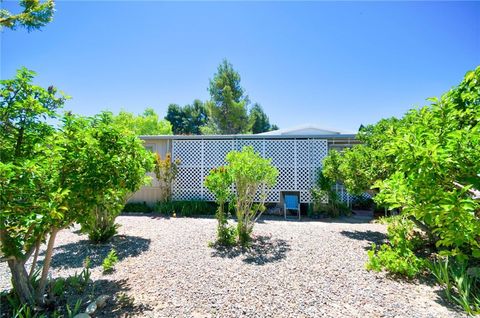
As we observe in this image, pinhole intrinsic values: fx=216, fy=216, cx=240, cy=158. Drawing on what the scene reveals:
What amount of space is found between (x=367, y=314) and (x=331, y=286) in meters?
0.69

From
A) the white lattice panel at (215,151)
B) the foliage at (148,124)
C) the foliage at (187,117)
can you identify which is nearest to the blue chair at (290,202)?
the white lattice panel at (215,151)

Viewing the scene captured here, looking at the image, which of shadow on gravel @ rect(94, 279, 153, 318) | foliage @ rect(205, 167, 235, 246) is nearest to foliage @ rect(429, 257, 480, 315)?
foliage @ rect(205, 167, 235, 246)

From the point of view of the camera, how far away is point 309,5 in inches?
275

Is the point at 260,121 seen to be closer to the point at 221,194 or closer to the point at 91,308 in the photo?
the point at 221,194

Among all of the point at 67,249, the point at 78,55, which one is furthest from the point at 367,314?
the point at 78,55

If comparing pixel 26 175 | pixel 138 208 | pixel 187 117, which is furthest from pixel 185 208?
pixel 187 117

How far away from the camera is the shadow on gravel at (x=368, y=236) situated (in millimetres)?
5668

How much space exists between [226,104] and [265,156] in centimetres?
1522

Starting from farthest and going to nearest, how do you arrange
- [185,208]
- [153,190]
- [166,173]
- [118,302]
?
[153,190], [166,173], [185,208], [118,302]

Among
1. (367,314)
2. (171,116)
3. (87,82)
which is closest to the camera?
(367,314)

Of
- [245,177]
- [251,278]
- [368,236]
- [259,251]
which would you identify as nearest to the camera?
[251,278]

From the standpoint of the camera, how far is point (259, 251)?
15.8 feet

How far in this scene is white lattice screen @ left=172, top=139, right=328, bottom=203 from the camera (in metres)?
9.49

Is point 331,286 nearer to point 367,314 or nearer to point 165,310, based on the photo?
point 367,314
